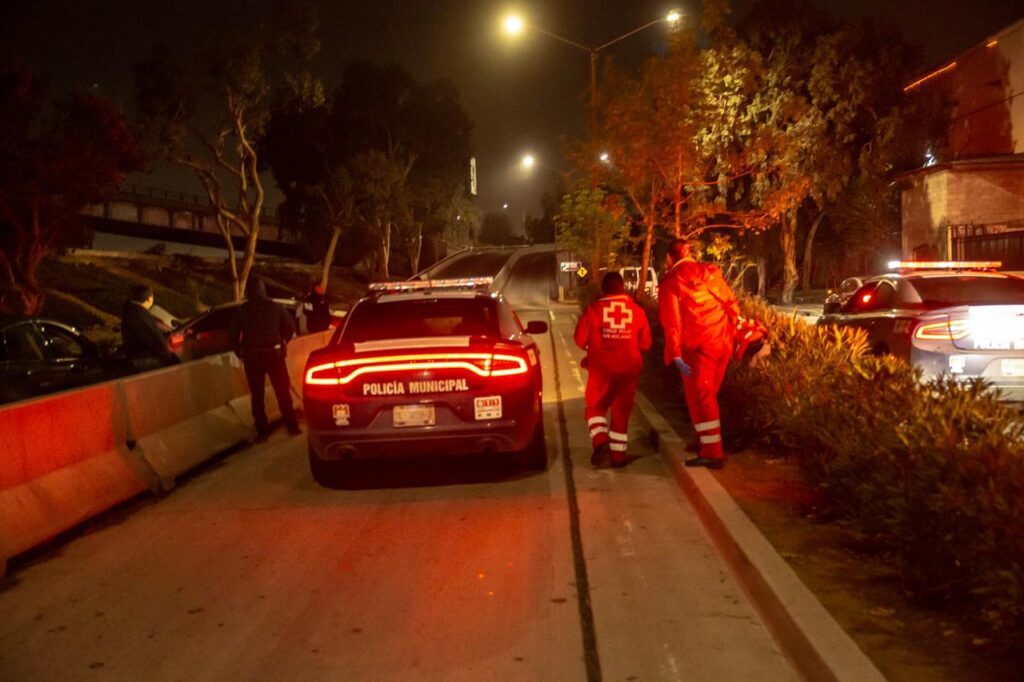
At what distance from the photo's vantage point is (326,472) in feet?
29.3

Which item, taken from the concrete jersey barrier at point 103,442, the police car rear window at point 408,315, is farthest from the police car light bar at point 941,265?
the concrete jersey barrier at point 103,442

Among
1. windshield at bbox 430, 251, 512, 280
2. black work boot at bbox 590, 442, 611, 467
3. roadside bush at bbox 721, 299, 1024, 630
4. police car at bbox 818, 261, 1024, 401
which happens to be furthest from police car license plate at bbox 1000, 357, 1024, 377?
windshield at bbox 430, 251, 512, 280

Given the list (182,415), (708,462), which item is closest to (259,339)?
(182,415)

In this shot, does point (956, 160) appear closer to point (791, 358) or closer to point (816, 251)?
point (816, 251)

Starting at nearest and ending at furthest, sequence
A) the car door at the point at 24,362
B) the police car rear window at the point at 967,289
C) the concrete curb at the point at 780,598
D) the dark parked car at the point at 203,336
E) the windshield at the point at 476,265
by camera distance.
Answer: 1. the concrete curb at the point at 780,598
2. the car door at the point at 24,362
3. the police car rear window at the point at 967,289
4. the dark parked car at the point at 203,336
5. the windshield at the point at 476,265

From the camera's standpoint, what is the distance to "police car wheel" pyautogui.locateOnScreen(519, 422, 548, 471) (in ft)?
30.0

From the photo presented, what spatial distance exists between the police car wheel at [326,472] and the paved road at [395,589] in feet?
0.37

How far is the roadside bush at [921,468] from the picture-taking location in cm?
446

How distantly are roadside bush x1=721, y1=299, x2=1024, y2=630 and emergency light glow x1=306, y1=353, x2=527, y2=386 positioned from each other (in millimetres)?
2223

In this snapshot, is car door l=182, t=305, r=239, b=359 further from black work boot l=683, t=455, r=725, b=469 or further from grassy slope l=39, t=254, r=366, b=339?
grassy slope l=39, t=254, r=366, b=339

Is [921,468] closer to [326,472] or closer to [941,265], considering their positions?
[326,472]

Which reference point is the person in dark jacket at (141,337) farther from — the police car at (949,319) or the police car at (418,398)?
the police car at (949,319)

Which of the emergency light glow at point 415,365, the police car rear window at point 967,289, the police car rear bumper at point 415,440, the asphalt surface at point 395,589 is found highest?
the police car rear window at point 967,289

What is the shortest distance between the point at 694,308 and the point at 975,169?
29.8 metres
